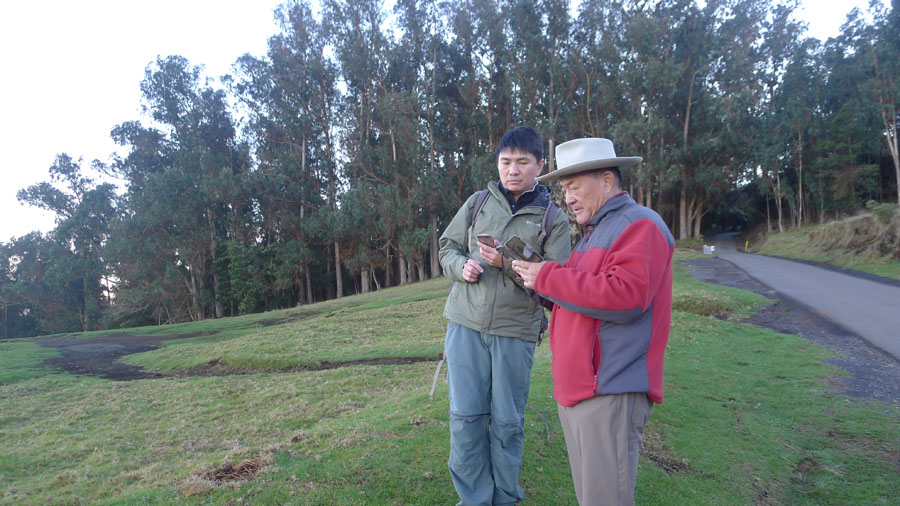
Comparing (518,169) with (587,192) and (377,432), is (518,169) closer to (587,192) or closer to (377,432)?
(587,192)

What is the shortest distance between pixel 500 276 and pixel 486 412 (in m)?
0.79

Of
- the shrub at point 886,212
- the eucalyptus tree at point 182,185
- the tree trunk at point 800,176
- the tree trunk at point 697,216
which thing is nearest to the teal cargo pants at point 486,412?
the shrub at point 886,212

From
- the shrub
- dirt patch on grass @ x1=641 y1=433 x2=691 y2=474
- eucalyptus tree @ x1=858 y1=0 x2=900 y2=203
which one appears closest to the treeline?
eucalyptus tree @ x1=858 y1=0 x2=900 y2=203

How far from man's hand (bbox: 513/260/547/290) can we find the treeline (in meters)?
29.9

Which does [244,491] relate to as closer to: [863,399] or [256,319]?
[863,399]

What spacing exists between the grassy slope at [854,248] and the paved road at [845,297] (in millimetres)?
1351

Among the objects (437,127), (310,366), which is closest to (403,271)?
(437,127)

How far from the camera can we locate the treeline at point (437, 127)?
110ft

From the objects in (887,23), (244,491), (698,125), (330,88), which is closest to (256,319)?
(244,491)

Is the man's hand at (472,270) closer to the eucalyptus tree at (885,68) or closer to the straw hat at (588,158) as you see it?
the straw hat at (588,158)

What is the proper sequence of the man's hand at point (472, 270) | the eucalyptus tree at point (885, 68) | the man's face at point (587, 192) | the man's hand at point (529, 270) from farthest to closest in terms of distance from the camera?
the eucalyptus tree at point (885, 68) < the man's hand at point (472, 270) < the man's face at point (587, 192) < the man's hand at point (529, 270)

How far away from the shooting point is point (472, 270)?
9.26 feet

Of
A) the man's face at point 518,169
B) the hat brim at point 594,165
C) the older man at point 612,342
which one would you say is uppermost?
the man's face at point 518,169

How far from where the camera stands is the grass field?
359 centimetres
